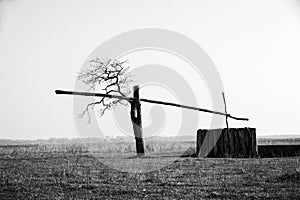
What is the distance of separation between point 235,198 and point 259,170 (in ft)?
21.8

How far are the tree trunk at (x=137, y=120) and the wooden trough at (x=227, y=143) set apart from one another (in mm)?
4334

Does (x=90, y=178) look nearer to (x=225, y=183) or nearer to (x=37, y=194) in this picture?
(x=37, y=194)

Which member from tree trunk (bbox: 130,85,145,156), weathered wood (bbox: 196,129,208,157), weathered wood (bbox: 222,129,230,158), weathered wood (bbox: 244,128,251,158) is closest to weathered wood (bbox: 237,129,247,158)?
weathered wood (bbox: 244,128,251,158)

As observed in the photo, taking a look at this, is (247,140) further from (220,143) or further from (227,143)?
(220,143)

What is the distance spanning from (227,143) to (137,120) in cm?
660

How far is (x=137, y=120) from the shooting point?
30406mm

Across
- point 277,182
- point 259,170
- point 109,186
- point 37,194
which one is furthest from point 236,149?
point 37,194

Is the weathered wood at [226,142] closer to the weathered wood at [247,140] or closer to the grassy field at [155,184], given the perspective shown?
the weathered wood at [247,140]

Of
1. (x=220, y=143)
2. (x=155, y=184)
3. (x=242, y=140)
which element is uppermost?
(x=242, y=140)

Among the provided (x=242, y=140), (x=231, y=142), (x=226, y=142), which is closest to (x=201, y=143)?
(x=226, y=142)

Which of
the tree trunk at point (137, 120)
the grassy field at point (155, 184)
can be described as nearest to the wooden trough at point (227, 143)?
the tree trunk at point (137, 120)

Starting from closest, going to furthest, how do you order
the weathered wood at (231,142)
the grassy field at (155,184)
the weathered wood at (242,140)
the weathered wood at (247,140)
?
the grassy field at (155,184), the weathered wood at (247,140), the weathered wood at (242,140), the weathered wood at (231,142)

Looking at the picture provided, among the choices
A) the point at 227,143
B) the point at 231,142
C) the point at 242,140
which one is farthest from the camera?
the point at 227,143

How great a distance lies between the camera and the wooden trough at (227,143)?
27.8 meters
